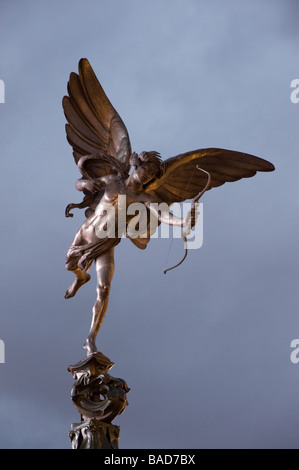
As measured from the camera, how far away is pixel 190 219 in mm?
8141

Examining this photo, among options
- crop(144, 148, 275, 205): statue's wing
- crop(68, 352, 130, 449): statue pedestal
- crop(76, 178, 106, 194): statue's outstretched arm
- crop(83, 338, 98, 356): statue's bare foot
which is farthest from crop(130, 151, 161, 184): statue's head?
crop(68, 352, 130, 449): statue pedestal

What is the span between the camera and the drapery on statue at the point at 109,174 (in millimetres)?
8703

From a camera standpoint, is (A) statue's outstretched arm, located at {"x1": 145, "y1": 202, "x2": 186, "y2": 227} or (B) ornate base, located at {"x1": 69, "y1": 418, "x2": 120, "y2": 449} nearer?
(B) ornate base, located at {"x1": 69, "y1": 418, "x2": 120, "y2": 449}

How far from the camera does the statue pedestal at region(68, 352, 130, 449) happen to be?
821cm

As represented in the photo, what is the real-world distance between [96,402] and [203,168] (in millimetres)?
2320

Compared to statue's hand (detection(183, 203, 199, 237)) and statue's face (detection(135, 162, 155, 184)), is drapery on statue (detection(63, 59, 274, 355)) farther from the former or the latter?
statue's hand (detection(183, 203, 199, 237))

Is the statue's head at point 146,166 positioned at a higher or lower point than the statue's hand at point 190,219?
higher

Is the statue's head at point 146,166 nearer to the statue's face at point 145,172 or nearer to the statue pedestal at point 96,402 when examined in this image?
the statue's face at point 145,172

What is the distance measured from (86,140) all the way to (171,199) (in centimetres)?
100

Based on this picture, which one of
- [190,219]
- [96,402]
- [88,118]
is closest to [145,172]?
[190,219]

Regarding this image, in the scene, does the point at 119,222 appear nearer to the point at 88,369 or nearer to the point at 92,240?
the point at 92,240

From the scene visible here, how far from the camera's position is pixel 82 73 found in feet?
30.4

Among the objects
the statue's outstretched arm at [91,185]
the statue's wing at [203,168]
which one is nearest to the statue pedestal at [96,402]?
the statue's outstretched arm at [91,185]

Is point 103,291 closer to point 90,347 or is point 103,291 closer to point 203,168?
point 90,347
